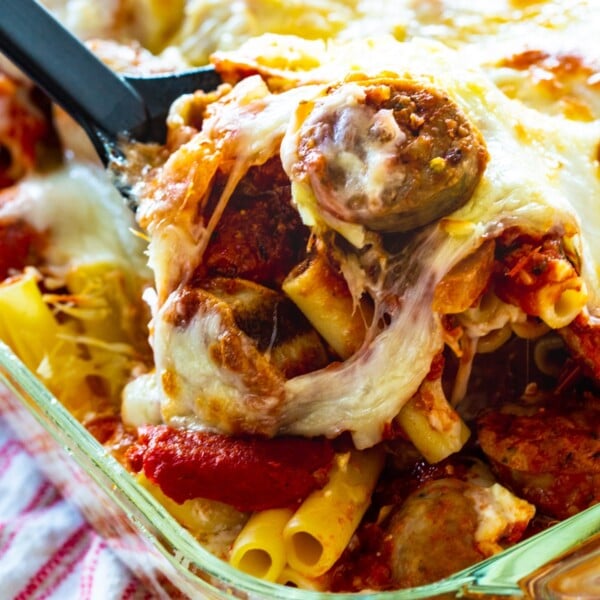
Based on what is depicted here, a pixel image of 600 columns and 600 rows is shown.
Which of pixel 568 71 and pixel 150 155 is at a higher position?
pixel 150 155

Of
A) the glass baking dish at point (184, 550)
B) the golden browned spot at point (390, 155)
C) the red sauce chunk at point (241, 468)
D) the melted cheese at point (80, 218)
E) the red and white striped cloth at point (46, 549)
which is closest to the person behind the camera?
the glass baking dish at point (184, 550)

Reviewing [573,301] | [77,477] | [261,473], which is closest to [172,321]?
[261,473]

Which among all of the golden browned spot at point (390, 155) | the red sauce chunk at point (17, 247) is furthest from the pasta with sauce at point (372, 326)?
the red sauce chunk at point (17, 247)

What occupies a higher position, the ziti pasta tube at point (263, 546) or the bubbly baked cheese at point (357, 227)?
the bubbly baked cheese at point (357, 227)

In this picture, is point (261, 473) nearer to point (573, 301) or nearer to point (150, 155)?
point (573, 301)

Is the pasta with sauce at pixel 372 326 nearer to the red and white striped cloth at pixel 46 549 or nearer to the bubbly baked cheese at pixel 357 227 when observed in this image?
the bubbly baked cheese at pixel 357 227

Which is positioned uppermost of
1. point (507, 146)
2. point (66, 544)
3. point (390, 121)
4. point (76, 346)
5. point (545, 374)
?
point (390, 121)

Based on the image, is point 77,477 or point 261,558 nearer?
point 261,558
